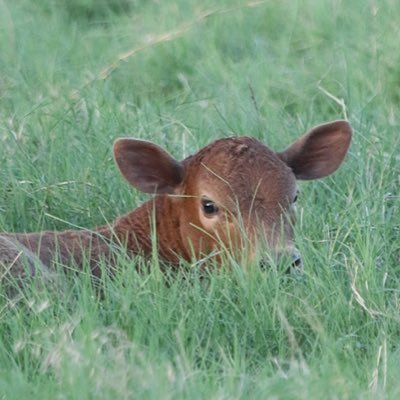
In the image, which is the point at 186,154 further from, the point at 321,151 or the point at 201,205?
the point at 201,205

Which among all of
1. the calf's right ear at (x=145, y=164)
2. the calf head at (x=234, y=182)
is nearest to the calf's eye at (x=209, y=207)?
the calf head at (x=234, y=182)

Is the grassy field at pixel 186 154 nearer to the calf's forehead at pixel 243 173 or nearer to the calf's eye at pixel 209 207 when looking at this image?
the calf's forehead at pixel 243 173

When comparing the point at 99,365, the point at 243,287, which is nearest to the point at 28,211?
the point at 243,287

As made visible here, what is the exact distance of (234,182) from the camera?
638cm

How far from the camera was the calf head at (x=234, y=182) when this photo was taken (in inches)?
247

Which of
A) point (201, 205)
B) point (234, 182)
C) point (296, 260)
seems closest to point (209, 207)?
point (201, 205)

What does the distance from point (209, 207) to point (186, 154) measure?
120cm

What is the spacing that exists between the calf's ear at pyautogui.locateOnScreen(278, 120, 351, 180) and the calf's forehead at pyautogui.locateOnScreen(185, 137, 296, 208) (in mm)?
295

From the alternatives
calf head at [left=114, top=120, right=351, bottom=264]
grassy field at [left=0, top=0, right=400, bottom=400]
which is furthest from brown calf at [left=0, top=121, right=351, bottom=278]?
grassy field at [left=0, top=0, right=400, bottom=400]

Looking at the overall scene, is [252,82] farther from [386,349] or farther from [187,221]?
[386,349]

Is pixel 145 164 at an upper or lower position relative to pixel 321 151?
upper

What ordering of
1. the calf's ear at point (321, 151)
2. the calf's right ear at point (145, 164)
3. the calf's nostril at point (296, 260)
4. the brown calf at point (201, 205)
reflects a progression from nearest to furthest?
the calf's nostril at point (296, 260), the brown calf at point (201, 205), the calf's right ear at point (145, 164), the calf's ear at point (321, 151)

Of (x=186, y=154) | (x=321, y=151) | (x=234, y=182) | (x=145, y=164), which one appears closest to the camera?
(x=234, y=182)

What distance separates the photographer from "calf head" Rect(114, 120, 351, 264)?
628 centimetres
